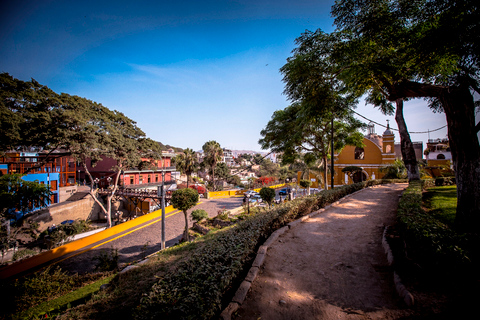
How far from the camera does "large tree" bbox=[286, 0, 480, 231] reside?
5801 millimetres

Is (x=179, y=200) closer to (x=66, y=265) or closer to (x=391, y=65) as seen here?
(x=66, y=265)

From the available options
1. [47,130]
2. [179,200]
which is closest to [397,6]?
[179,200]

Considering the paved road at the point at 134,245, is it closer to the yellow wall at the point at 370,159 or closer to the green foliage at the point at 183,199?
the green foliage at the point at 183,199

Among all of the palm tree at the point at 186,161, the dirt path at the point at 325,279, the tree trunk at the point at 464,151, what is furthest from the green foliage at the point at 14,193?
the palm tree at the point at 186,161

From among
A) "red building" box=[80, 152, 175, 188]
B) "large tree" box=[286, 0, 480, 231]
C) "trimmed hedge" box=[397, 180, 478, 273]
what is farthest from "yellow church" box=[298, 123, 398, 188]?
"red building" box=[80, 152, 175, 188]

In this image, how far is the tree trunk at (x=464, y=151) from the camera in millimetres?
6062

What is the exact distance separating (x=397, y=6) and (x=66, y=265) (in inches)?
851

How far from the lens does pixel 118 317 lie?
3.89 meters

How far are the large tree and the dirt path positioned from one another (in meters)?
3.55

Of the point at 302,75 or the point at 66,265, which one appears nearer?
the point at 302,75

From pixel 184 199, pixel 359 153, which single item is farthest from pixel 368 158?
pixel 184 199

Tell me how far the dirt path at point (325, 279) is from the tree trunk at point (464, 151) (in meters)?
2.48

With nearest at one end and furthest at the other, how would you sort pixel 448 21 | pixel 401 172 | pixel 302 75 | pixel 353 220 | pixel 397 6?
1. pixel 448 21
2. pixel 397 6
3. pixel 353 220
4. pixel 302 75
5. pixel 401 172

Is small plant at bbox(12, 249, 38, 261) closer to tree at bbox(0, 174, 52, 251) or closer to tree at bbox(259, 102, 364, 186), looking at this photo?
tree at bbox(0, 174, 52, 251)
